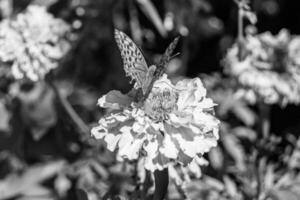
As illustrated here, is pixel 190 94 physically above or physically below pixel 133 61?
below

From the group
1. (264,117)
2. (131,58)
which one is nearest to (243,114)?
(264,117)

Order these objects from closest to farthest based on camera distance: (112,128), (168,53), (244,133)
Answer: (168,53) < (112,128) < (244,133)

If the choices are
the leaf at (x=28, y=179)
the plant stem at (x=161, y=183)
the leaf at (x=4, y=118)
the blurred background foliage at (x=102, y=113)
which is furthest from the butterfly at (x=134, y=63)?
the leaf at (x=4, y=118)

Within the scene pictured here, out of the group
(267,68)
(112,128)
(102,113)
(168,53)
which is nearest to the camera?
(168,53)

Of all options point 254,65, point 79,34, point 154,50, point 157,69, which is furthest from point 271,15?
point 157,69

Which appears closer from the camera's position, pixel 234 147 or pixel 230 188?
pixel 230 188

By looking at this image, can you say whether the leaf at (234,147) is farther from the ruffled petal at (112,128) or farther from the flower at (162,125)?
the ruffled petal at (112,128)

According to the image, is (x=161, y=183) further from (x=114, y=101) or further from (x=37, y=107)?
(x=37, y=107)
